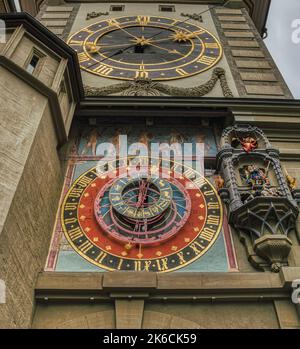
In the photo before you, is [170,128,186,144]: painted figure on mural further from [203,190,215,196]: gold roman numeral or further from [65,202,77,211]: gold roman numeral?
[65,202,77,211]: gold roman numeral

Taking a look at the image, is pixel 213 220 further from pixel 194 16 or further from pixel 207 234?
pixel 194 16

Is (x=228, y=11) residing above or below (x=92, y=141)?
above

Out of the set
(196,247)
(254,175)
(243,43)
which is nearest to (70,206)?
(196,247)

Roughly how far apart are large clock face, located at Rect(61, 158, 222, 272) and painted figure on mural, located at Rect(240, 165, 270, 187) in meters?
0.78

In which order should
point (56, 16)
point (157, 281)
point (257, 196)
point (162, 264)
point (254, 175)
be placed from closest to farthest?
point (157, 281), point (162, 264), point (257, 196), point (254, 175), point (56, 16)

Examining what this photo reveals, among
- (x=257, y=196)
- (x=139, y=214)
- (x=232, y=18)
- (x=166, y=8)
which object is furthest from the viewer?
(x=166, y=8)

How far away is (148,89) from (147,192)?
13.6 ft

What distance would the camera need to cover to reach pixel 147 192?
9.14m

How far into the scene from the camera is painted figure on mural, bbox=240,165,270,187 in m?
9.05

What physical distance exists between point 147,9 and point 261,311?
1529 centimetres

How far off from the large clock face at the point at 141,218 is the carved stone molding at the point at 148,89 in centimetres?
312

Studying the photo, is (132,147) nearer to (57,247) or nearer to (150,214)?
(150,214)

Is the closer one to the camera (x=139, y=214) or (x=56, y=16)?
(x=139, y=214)

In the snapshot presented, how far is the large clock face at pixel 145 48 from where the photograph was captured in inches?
535
